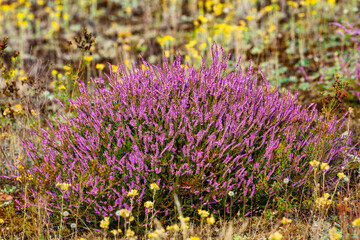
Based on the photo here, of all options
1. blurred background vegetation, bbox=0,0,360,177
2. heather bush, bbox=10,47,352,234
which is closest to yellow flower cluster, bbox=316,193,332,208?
heather bush, bbox=10,47,352,234

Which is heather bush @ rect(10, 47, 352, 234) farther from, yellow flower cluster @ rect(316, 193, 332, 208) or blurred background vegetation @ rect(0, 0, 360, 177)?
blurred background vegetation @ rect(0, 0, 360, 177)

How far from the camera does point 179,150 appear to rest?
292cm

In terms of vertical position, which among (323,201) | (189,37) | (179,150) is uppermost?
(189,37)

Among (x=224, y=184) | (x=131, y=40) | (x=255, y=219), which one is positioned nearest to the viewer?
(x=224, y=184)

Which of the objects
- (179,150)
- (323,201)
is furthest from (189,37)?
(323,201)

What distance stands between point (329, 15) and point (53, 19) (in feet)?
19.6

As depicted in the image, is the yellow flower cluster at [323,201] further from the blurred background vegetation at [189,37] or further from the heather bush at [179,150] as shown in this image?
the blurred background vegetation at [189,37]

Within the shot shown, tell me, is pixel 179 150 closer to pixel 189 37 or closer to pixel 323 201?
pixel 323 201

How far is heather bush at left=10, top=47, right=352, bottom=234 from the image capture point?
2.74 m

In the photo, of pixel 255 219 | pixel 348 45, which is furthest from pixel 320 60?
pixel 255 219

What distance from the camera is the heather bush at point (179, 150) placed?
2742 millimetres

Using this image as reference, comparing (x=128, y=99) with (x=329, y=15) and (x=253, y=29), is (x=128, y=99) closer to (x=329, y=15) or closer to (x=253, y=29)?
(x=253, y=29)

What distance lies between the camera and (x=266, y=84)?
3.16 metres

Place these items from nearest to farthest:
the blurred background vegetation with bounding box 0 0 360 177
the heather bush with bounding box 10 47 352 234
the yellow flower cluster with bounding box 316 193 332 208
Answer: the yellow flower cluster with bounding box 316 193 332 208 < the heather bush with bounding box 10 47 352 234 < the blurred background vegetation with bounding box 0 0 360 177
